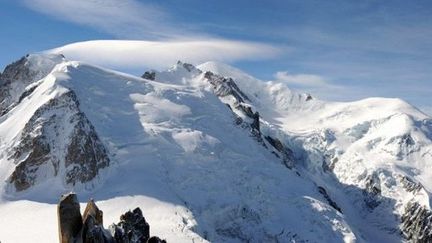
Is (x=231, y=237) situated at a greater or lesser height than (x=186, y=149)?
lesser

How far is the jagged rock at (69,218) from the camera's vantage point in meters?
32.7

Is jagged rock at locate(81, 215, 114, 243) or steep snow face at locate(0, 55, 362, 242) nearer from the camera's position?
jagged rock at locate(81, 215, 114, 243)

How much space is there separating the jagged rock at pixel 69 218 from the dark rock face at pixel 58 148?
86582 millimetres

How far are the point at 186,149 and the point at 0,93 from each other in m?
83.3

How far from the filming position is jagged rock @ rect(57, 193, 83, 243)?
32688mm

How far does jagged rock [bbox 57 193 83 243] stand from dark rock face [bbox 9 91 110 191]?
86582mm

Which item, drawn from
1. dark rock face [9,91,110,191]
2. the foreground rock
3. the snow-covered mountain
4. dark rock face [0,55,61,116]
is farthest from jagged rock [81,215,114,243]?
dark rock face [0,55,61,116]

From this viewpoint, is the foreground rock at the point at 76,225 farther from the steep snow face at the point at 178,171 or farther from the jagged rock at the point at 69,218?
the steep snow face at the point at 178,171

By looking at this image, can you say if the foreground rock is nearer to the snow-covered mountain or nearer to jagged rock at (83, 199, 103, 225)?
jagged rock at (83, 199, 103, 225)

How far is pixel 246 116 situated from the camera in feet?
648

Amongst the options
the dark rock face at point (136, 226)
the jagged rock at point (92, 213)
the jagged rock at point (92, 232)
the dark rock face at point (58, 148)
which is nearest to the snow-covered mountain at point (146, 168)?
the dark rock face at point (58, 148)

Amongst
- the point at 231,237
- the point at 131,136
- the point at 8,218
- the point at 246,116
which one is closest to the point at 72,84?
the point at 131,136

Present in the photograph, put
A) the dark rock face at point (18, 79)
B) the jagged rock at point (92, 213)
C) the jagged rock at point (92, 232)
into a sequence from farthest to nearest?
the dark rock face at point (18, 79), the jagged rock at point (92, 213), the jagged rock at point (92, 232)

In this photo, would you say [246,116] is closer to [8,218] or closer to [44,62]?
[44,62]
